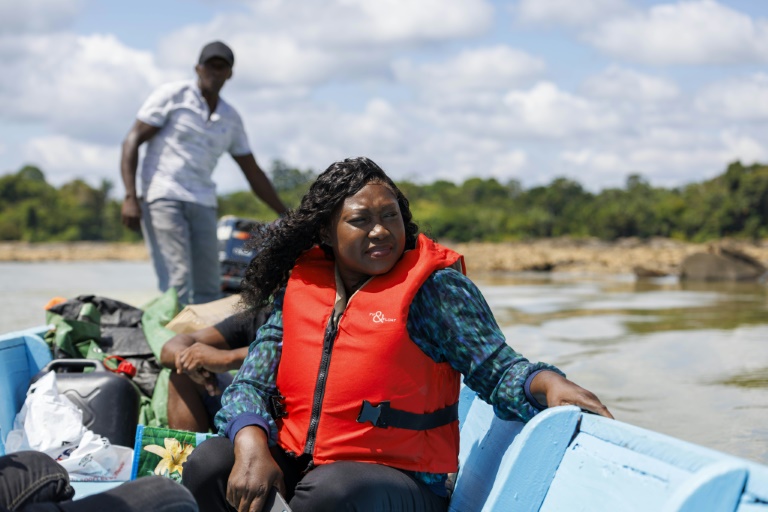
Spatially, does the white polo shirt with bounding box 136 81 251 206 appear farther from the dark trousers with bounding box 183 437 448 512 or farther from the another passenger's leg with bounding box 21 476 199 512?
the another passenger's leg with bounding box 21 476 199 512

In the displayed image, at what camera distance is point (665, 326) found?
1145 centimetres

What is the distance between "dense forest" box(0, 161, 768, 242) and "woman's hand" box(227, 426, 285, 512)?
16.9 meters

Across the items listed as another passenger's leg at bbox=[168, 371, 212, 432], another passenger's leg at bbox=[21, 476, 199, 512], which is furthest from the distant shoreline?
another passenger's leg at bbox=[21, 476, 199, 512]

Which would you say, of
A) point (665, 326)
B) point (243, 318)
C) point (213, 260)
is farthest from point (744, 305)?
point (243, 318)

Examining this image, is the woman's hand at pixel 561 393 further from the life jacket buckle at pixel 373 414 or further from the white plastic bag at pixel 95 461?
the white plastic bag at pixel 95 461

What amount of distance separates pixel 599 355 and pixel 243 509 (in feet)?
22.4

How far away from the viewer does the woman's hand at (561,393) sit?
7.72 feet

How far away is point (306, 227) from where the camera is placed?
298 cm

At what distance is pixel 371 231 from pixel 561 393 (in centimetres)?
76

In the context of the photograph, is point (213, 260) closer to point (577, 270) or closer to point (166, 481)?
point (166, 481)

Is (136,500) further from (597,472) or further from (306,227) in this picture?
(306,227)

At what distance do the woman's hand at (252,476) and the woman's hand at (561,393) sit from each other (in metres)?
0.74

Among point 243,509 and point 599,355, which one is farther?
point 599,355

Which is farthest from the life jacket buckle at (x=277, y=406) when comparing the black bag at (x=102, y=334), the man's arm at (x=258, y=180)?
the man's arm at (x=258, y=180)
